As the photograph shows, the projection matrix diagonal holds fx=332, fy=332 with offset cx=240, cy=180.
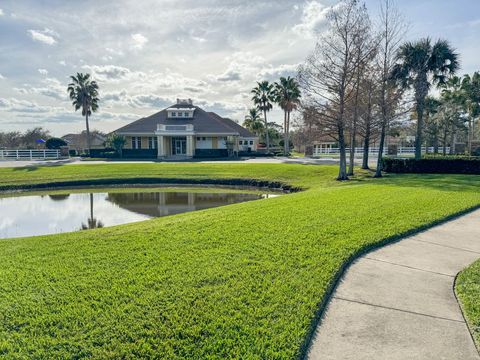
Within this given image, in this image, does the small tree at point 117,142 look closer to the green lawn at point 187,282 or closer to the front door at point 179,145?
the front door at point 179,145

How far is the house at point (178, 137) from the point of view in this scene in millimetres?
40219

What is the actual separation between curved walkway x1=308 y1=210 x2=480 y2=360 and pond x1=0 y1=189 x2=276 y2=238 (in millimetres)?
8437

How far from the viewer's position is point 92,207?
13.7 metres

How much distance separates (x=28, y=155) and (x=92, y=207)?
32.1 meters

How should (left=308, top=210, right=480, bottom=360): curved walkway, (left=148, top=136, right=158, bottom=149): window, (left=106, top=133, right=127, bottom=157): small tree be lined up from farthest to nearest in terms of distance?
(left=148, top=136, right=158, bottom=149): window < (left=106, top=133, right=127, bottom=157): small tree < (left=308, top=210, right=480, bottom=360): curved walkway

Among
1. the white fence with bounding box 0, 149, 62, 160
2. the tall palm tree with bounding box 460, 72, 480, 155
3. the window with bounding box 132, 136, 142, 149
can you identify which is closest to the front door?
the window with bounding box 132, 136, 142, 149

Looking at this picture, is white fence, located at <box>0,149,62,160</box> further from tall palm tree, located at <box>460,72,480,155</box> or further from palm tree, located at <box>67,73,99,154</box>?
tall palm tree, located at <box>460,72,480,155</box>

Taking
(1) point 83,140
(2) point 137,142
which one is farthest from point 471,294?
(1) point 83,140

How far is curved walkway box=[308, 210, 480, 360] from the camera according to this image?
295cm

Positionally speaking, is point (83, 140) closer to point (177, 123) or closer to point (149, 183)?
point (177, 123)

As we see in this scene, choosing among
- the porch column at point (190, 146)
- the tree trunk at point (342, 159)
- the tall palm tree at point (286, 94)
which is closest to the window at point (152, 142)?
the porch column at point (190, 146)

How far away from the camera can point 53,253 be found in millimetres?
5699

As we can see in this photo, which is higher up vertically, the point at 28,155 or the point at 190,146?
the point at 190,146

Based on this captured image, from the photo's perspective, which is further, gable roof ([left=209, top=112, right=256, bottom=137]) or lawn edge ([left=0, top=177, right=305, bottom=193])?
gable roof ([left=209, top=112, right=256, bottom=137])
